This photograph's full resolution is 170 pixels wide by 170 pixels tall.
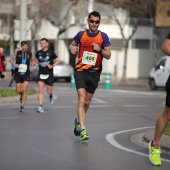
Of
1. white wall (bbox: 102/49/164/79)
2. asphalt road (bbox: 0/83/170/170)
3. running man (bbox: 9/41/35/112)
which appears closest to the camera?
asphalt road (bbox: 0/83/170/170)

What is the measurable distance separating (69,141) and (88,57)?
1458mm

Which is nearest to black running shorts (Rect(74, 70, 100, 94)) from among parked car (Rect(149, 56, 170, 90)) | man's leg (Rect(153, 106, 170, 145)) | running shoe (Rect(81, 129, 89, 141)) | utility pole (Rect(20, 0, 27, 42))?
running shoe (Rect(81, 129, 89, 141))

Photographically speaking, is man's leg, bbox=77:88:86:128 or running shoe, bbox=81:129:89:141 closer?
running shoe, bbox=81:129:89:141

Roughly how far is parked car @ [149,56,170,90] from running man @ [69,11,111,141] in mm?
20054

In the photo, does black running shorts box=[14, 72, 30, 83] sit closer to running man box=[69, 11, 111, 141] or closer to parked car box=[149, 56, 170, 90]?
running man box=[69, 11, 111, 141]

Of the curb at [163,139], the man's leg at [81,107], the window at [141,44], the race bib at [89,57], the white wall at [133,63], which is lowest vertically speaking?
the white wall at [133,63]

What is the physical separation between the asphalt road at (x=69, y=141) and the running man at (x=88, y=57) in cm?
69

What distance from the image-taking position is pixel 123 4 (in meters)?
40.8

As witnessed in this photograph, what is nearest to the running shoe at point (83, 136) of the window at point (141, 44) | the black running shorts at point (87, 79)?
the black running shorts at point (87, 79)

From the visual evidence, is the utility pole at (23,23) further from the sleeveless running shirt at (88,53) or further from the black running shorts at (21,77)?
the sleeveless running shirt at (88,53)

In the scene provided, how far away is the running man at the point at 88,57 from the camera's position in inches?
433

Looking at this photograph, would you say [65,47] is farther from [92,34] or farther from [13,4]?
[92,34]

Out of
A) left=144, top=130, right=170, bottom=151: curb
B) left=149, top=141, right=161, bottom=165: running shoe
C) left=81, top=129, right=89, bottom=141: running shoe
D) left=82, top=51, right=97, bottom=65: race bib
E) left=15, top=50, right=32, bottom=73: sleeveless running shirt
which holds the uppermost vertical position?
left=82, top=51, right=97, bottom=65: race bib

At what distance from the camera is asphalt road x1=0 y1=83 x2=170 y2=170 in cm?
884
